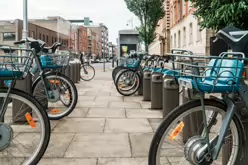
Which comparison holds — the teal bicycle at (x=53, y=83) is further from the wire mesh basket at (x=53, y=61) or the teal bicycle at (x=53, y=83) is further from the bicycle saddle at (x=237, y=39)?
the bicycle saddle at (x=237, y=39)

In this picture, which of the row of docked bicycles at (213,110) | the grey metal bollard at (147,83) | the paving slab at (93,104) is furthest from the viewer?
the grey metal bollard at (147,83)

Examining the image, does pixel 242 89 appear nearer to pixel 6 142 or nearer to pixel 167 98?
pixel 6 142

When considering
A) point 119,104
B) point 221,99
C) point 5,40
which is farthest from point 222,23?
point 5,40

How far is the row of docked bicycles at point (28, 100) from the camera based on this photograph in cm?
276

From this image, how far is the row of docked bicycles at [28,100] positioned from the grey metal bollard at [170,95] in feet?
5.16

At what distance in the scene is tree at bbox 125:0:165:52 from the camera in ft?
102

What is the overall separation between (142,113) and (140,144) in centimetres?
220

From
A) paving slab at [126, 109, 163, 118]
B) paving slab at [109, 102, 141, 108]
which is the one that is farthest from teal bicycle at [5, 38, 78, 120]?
paving slab at [109, 102, 141, 108]

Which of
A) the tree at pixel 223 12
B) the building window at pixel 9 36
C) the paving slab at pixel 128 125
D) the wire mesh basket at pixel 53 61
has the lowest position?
the paving slab at pixel 128 125

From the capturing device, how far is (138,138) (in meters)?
4.21

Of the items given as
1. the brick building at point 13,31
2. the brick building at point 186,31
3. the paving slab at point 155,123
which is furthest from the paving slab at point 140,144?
the brick building at point 13,31

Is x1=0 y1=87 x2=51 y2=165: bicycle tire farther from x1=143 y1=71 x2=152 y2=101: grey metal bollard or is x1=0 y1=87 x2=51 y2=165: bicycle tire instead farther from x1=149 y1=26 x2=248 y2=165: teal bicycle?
x1=143 y1=71 x2=152 y2=101: grey metal bollard

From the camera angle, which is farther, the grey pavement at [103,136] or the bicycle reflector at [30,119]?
the grey pavement at [103,136]

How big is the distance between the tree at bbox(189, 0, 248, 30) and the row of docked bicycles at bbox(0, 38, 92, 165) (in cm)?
694
